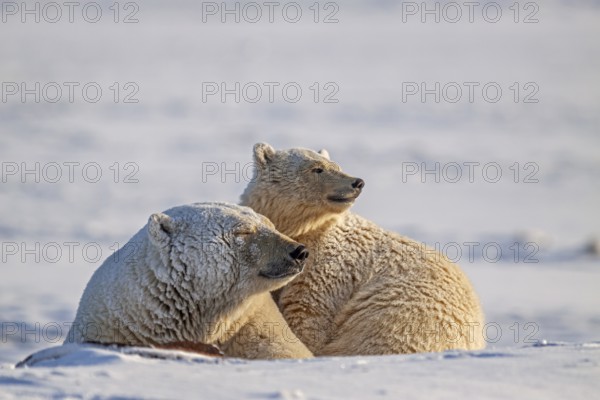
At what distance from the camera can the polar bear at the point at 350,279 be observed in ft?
22.6

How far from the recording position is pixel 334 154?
72.1 feet

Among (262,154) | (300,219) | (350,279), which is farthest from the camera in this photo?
(262,154)

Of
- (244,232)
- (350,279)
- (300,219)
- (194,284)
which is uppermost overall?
(300,219)

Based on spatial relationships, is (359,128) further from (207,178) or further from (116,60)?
(116,60)

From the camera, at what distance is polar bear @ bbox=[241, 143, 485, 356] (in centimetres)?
689

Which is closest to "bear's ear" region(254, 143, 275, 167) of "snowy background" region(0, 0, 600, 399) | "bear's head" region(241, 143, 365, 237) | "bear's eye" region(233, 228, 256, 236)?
"bear's head" region(241, 143, 365, 237)

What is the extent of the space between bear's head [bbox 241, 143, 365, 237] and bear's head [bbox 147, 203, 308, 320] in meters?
1.77

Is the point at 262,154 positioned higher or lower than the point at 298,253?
higher

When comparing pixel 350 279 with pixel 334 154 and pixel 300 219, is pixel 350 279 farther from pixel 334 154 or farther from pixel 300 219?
pixel 334 154

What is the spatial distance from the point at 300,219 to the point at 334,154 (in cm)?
1410

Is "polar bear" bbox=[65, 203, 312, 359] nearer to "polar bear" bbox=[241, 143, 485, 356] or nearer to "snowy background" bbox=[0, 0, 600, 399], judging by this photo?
"snowy background" bbox=[0, 0, 600, 399]

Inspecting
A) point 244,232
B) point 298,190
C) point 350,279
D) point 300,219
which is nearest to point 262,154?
point 298,190

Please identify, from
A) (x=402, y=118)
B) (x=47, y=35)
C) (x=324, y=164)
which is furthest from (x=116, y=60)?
(x=324, y=164)

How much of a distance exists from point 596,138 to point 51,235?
45.3 ft
